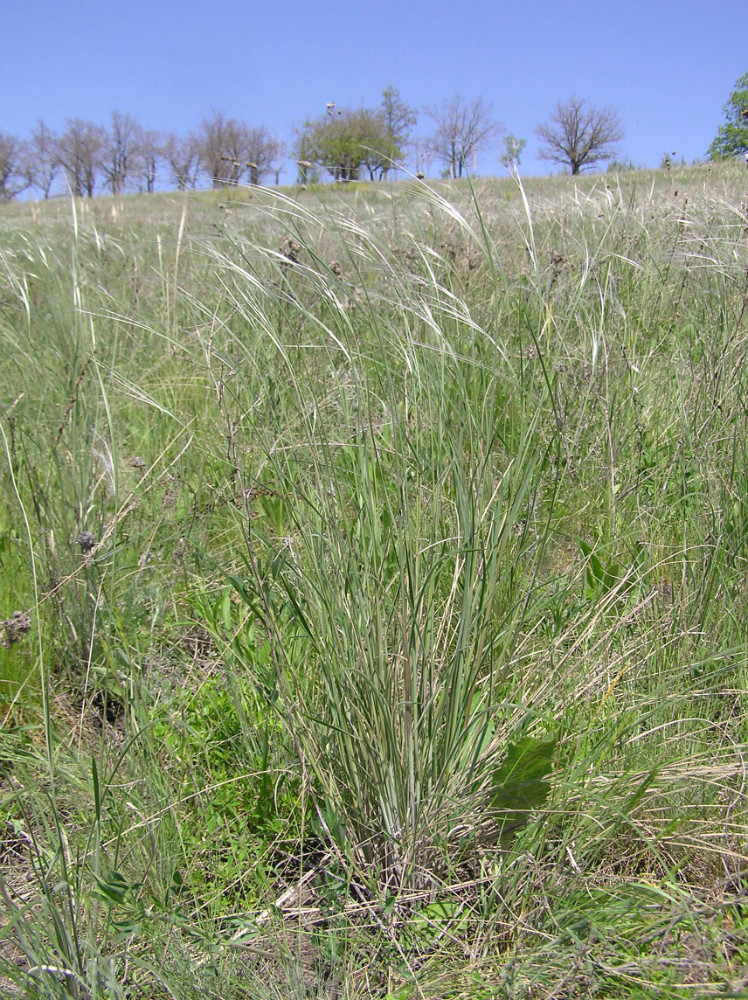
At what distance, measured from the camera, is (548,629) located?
1525mm

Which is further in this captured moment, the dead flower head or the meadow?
the dead flower head

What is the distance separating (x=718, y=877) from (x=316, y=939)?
0.65 metres

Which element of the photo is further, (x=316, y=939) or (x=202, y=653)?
(x=202, y=653)

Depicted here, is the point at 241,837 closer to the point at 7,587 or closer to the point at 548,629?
the point at 548,629

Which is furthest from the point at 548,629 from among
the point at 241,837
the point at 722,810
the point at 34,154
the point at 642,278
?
the point at 34,154

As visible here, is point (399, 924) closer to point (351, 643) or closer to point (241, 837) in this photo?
point (241, 837)

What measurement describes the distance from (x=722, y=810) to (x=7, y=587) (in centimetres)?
166

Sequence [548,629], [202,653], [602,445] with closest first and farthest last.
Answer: [548,629], [202,653], [602,445]

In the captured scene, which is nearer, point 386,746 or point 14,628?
point 386,746

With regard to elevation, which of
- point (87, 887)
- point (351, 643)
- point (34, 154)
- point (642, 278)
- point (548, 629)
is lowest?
point (87, 887)

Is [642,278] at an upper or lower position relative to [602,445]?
upper

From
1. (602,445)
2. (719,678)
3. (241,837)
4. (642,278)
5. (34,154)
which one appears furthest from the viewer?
(34,154)

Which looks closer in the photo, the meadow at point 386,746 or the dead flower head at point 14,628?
the meadow at point 386,746

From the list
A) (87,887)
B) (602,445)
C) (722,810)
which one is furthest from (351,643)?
(602,445)
